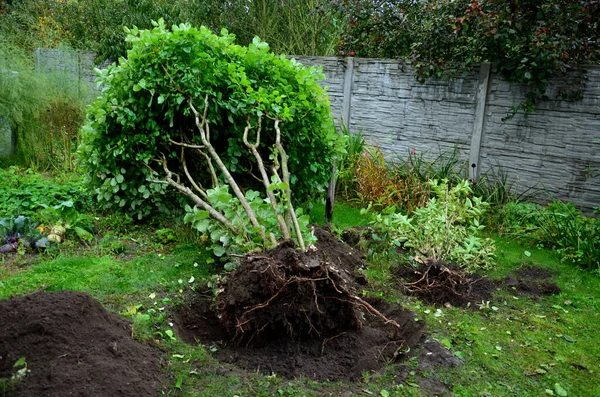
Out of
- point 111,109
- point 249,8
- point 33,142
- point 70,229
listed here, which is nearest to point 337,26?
point 249,8

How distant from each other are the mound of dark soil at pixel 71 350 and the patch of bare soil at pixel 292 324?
0.64m

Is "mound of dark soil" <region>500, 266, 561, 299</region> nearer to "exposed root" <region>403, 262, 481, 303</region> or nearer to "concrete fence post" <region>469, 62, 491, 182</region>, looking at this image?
"exposed root" <region>403, 262, 481, 303</region>

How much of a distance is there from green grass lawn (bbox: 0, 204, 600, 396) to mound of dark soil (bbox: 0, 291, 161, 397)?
0.77ft

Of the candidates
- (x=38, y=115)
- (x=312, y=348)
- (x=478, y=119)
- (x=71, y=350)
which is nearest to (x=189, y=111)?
(x=312, y=348)

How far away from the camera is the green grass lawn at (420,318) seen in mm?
3316

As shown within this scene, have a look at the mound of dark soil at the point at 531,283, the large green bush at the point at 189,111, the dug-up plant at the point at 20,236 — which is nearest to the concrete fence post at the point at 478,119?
the mound of dark soil at the point at 531,283

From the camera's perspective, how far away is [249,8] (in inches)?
535

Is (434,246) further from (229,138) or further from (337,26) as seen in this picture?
(337,26)

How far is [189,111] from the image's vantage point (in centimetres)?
577

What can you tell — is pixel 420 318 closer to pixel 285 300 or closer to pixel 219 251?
pixel 285 300

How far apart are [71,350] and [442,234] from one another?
12.5 feet

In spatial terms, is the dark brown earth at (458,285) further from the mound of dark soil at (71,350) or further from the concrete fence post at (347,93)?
the concrete fence post at (347,93)

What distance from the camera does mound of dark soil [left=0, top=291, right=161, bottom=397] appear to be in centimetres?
273

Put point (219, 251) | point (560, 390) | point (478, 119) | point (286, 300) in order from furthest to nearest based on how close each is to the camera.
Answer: point (478, 119) → point (219, 251) → point (286, 300) → point (560, 390)
